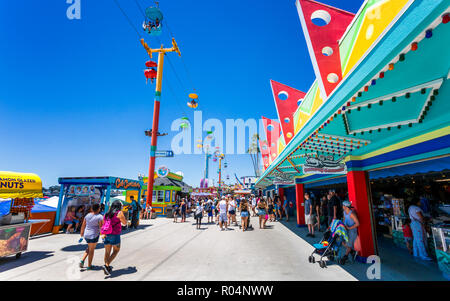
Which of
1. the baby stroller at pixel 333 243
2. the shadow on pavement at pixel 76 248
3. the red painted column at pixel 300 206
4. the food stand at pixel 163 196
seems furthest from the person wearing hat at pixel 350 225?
the food stand at pixel 163 196

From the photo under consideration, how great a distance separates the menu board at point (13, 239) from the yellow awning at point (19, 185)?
91 centimetres

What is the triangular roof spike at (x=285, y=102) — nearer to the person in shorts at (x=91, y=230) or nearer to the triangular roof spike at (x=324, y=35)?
the triangular roof spike at (x=324, y=35)

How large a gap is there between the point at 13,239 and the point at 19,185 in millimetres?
1512

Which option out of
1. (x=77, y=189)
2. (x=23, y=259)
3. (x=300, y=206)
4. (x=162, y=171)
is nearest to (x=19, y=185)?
(x=23, y=259)

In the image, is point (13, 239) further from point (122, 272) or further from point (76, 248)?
point (122, 272)

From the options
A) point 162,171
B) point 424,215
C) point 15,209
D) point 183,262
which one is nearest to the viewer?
point 183,262

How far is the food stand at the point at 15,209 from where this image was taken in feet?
17.9

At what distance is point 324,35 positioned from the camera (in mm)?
4809

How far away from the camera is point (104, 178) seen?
10602 millimetres

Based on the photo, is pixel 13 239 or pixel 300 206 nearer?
pixel 13 239

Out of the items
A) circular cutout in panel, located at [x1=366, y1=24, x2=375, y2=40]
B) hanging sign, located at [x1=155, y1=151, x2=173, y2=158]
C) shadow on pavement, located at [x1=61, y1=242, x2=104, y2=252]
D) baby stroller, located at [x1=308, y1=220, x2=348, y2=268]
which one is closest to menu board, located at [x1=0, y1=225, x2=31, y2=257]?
shadow on pavement, located at [x1=61, y1=242, x2=104, y2=252]

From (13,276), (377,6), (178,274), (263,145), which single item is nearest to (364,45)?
(377,6)

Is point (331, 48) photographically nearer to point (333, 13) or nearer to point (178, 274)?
point (333, 13)
